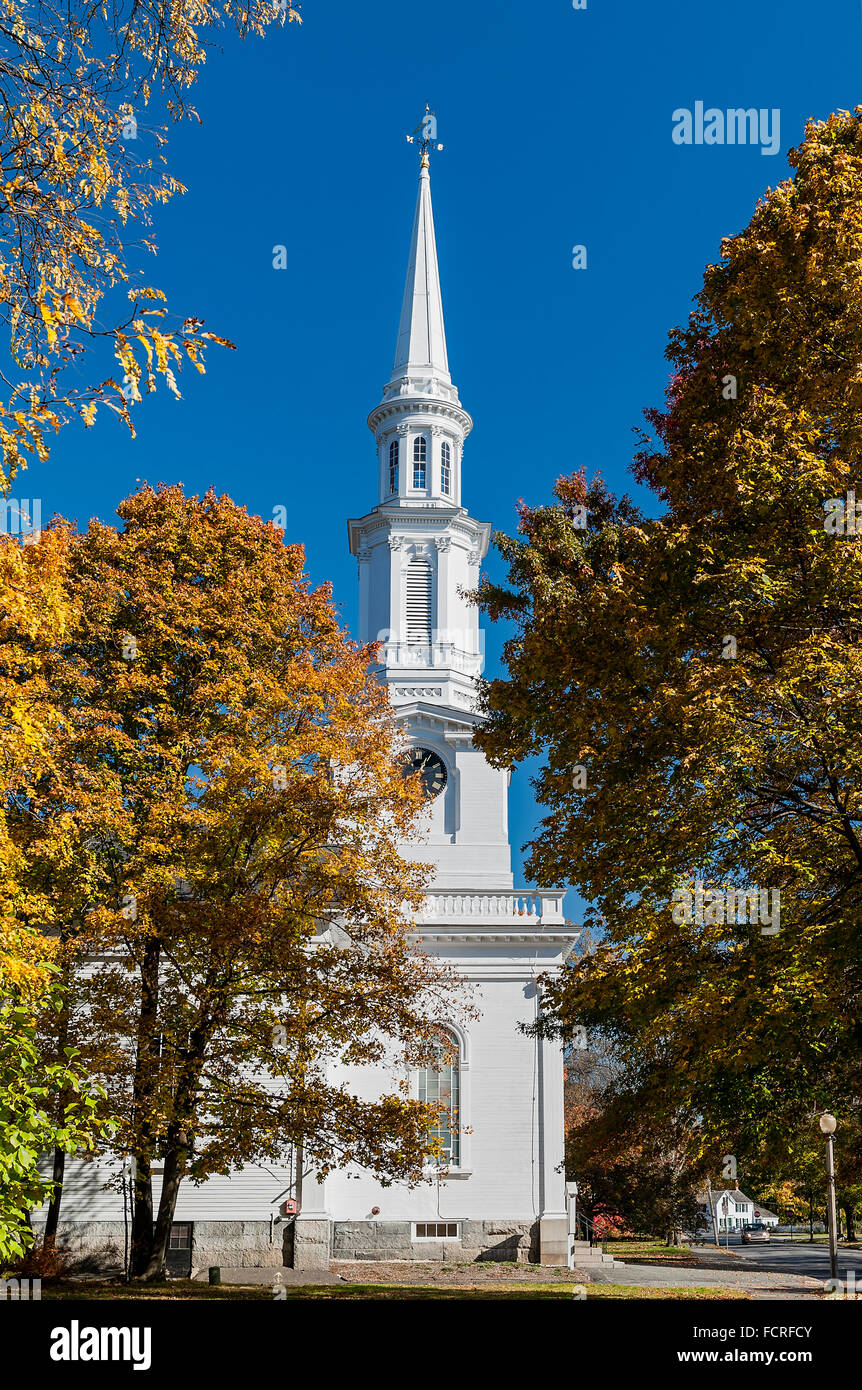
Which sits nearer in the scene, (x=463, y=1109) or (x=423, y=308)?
(x=463, y=1109)

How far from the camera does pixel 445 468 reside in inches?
1553

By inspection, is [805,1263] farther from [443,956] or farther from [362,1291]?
[362,1291]

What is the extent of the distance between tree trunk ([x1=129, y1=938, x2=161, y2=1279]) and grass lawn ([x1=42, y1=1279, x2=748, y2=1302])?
3.27 ft

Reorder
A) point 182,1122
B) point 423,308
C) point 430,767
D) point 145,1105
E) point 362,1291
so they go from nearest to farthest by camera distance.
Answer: point 182,1122 → point 145,1105 → point 362,1291 → point 430,767 → point 423,308

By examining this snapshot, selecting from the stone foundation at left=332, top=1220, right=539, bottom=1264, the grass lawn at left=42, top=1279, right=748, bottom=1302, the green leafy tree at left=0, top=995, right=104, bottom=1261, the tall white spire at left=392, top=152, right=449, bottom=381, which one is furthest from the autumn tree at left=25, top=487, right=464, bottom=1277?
the tall white spire at left=392, top=152, right=449, bottom=381

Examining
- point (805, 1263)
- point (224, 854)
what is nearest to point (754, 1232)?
point (805, 1263)

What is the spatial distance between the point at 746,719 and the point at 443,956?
2065 cm

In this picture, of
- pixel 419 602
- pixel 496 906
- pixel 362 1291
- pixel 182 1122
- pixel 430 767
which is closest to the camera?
pixel 182 1122

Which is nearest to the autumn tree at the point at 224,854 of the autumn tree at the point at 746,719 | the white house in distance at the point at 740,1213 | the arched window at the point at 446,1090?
the autumn tree at the point at 746,719

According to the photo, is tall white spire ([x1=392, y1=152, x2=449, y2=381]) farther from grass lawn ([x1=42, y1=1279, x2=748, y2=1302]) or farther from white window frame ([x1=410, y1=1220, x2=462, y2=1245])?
grass lawn ([x1=42, y1=1279, x2=748, y2=1302])

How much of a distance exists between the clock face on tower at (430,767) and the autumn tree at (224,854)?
43.3 feet

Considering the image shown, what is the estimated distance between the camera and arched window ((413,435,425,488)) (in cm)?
3897

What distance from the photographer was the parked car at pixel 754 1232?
6522 centimetres

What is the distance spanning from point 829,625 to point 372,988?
9.92 m
